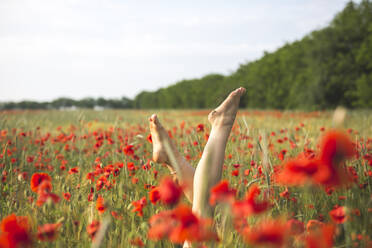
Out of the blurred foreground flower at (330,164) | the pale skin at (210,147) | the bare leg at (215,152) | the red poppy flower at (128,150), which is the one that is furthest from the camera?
the red poppy flower at (128,150)

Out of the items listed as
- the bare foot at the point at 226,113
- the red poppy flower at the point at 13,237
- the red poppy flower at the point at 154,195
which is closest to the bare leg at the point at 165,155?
the bare foot at the point at 226,113

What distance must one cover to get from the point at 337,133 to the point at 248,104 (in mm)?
26526

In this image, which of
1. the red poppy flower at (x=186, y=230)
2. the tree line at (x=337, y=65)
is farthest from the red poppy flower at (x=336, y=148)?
the tree line at (x=337, y=65)

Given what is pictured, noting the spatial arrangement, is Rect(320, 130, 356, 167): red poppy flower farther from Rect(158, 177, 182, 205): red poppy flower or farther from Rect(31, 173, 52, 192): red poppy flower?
Rect(31, 173, 52, 192): red poppy flower

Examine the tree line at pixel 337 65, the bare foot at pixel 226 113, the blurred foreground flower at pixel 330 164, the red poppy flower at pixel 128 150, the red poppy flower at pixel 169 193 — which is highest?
the tree line at pixel 337 65

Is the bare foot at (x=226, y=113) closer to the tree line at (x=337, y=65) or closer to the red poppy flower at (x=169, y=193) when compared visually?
the red poppy flower at (x=169, y=193)

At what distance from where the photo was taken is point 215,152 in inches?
53.2

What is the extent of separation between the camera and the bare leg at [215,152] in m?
1.21

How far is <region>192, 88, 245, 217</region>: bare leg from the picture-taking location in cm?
121

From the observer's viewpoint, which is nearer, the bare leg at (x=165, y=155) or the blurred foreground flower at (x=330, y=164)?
the blurred foreground flower at (x=330, y=164)

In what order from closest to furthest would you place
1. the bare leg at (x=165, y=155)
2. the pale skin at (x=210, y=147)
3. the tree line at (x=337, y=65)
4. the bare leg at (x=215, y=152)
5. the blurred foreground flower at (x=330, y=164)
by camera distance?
1. the blurred foreground flower at (x=330, y=164)
2. the bare leg at (x=215, y=152)
3. the pale skin at (x=210, y=147)
4. the bare leg at (x=165, y=155)
5. the tree line at (x=337, y=65)

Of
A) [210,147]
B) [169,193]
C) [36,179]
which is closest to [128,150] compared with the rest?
[210,147]

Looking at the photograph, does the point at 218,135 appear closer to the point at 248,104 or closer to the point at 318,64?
the point at 318,64

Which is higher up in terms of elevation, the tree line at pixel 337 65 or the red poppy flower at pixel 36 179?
the tree line at pixel 337 65
